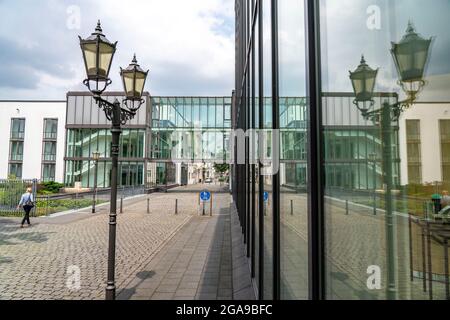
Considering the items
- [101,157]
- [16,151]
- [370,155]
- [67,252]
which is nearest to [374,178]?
[370,155]

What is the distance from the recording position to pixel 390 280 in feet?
3.60

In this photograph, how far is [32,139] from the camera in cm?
4603

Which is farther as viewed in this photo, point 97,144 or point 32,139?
point 32,139

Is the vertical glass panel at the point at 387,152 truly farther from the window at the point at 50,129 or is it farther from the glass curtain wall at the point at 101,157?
the window at the point at 50,129

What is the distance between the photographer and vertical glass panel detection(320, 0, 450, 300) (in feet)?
2.86

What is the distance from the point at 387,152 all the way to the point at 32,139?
54.2 m

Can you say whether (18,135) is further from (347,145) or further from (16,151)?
(347,145)

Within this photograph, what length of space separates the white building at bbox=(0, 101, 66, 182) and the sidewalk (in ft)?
139

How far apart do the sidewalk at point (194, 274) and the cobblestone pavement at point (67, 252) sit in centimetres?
41

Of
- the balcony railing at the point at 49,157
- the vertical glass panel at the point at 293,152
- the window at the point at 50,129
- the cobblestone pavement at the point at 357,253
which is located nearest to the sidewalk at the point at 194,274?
the vertical glass panel at the point at 293,152

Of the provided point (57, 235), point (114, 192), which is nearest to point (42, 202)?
point (57, 235)

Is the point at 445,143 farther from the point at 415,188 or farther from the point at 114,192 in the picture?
the point at 114,192

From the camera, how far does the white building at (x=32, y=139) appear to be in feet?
149
